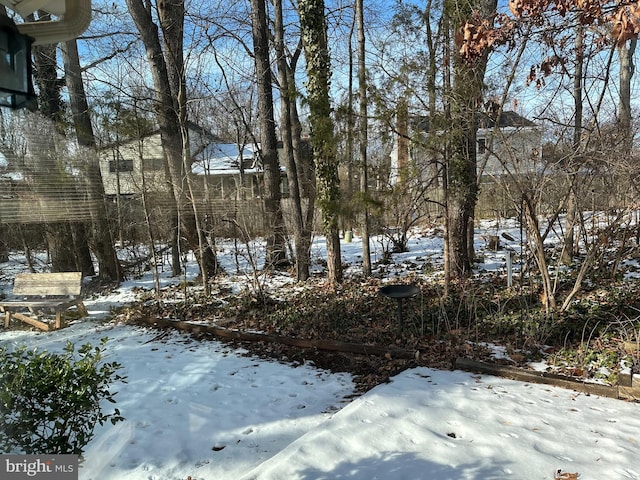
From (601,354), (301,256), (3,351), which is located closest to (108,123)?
(301,256)

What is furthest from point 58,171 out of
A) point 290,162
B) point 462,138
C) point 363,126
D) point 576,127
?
point 576,127

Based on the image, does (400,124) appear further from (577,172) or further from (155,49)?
(155,49)

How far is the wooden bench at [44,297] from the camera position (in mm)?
6543

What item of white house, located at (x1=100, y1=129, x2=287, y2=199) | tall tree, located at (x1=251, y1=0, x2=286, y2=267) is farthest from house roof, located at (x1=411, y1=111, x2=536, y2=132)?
white house, located at (x1=100, y1=129, x2=287, y2=199)

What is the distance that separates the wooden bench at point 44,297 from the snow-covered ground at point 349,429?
3146 millimetres

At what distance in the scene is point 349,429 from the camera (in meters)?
2.69

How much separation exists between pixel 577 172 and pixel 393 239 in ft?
15.9

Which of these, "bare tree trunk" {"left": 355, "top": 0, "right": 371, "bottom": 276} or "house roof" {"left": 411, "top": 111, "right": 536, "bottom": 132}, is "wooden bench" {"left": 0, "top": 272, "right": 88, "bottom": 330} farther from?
"house roof" {"left": 411, "top": 111, "right": 536, "bottom": 132}

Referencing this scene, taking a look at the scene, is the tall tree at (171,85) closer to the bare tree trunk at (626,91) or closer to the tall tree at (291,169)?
the tall tree at (291,169)

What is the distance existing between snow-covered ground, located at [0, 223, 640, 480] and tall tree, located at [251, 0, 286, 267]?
13.2ft

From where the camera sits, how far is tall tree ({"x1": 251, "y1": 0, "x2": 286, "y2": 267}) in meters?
8.12

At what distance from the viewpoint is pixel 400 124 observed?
219 inches

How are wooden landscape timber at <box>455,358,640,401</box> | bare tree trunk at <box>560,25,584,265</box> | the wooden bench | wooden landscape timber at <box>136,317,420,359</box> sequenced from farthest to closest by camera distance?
1. the wooden bench
2. wooden landscape timber at <box>136,317,420,359</box>
3. bare tree trunk at <box>560,25,584,265</box>
4. wooden landscape timber at <box>455,358,640,401</box>

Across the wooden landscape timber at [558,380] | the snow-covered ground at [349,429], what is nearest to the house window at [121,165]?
the snow-covered ground at [349,429]
